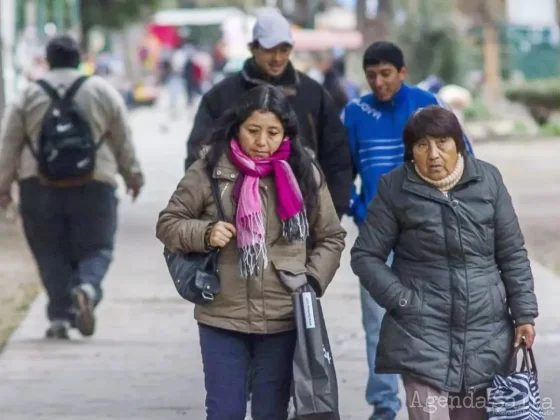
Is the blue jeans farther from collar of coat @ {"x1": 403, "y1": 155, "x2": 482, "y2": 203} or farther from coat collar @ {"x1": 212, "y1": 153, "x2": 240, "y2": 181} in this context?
coat collar @ {"x1": 212, "y1": 153, "x2": 240, "y2": 181}

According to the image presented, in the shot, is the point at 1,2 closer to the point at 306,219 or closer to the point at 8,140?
the point at 8,140

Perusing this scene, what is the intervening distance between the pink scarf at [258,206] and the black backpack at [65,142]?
11.3 feet

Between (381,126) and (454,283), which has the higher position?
(381,126)

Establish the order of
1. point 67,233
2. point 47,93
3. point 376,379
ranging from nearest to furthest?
point 376,379 → point 47,93 → point 67,233

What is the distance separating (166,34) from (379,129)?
64.9m

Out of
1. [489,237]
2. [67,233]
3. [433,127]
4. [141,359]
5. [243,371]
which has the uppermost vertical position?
[433,127]

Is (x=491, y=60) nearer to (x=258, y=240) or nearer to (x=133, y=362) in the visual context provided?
(x=133, y=362)

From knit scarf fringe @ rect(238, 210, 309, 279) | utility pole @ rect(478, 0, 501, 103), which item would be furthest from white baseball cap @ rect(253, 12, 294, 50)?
utility pole @ rect(478, 0, 501, 103)

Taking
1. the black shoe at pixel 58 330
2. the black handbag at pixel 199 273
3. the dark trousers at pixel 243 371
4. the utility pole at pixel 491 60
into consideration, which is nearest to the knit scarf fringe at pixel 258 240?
the black handbag at pixel 199 273

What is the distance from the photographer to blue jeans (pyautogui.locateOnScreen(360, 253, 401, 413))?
6699mm

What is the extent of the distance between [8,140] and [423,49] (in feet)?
71.8

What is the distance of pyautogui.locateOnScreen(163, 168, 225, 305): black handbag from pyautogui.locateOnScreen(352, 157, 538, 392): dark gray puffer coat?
538mm

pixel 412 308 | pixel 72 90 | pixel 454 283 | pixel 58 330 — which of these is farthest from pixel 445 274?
pixel 58 330

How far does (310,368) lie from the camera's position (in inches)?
203
